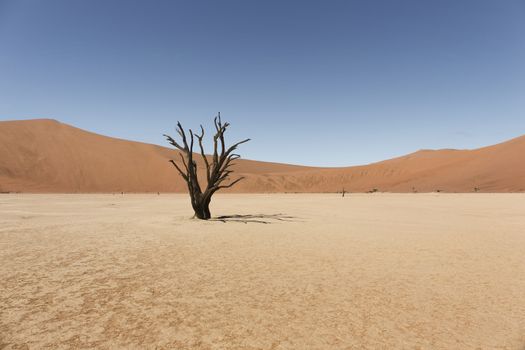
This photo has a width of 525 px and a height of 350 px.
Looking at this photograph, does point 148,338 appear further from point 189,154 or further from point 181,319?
point 189,154

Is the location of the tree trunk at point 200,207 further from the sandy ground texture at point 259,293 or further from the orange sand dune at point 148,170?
the orange sand dune at point 148,170

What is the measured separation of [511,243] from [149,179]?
58.7 metres

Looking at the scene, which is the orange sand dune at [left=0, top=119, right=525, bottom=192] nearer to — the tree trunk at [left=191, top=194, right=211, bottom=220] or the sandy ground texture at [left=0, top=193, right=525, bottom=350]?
the tree trunk at [left=191, top=194, right=211, bottom=220]

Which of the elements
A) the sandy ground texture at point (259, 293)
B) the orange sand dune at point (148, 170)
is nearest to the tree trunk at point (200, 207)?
the sandy ground texture at point (259, 293)

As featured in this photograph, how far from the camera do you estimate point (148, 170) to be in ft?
210

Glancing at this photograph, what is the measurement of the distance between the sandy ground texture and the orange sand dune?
44.1 metres

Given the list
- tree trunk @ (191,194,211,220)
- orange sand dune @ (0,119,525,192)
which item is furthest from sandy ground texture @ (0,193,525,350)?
orange sand dune @ (0,119,525,192)

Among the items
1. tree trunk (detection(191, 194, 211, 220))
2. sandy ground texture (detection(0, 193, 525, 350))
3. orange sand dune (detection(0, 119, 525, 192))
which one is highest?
orange sand dune (detection(0, 119, 525, 192))

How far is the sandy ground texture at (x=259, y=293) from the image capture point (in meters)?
3.53

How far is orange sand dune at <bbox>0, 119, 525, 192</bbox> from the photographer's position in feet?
160

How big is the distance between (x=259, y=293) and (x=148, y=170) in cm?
6338

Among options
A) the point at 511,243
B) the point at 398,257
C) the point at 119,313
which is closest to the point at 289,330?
the point at 119,313

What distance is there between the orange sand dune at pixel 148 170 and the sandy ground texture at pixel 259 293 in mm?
44081

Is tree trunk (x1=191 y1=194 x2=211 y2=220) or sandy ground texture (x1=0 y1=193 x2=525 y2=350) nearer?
sandy ground texture (x1=0 y1=193 x2=525 y2=350)
